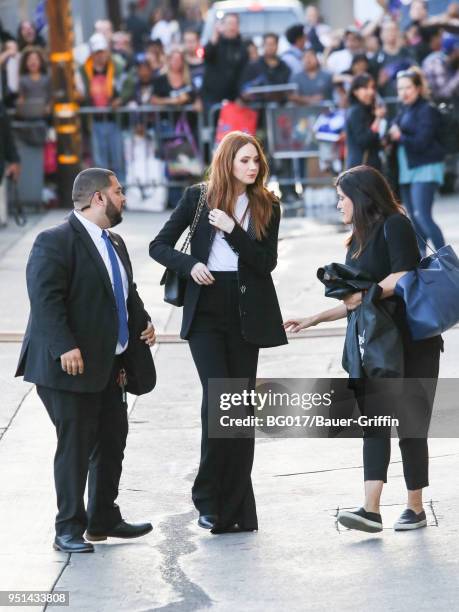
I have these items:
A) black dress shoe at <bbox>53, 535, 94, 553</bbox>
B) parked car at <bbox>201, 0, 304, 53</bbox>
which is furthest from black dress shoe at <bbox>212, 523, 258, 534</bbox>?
parked car at <bbox>201, 0, 304, 53</bbox>

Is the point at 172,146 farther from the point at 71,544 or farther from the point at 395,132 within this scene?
the point at 71,544

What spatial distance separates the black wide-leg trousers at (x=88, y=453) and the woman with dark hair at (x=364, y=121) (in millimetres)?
7704

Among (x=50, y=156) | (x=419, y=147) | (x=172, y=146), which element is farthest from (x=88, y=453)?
(x=50, y=156)

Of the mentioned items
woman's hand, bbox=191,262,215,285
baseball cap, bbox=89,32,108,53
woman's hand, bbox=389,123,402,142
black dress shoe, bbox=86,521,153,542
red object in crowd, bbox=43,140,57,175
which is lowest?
red object in crowd, bbox=43,140,57,175

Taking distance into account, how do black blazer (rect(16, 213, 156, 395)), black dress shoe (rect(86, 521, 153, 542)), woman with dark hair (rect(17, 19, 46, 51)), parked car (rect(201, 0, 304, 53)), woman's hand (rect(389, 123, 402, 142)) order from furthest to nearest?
parked car (rect(201, 0, 304, 53)), woman with dark hair (rect(17, 19, 46, 51)), woman's hand (rect(389, 123, 402, 142)), black dress shoe (rect(86, 521, 153, 542)), black blazer (rect(16, 213, 156, 395))

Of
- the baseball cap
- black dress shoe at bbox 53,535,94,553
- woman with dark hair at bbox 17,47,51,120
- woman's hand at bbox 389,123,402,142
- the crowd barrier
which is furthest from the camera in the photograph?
the baseball cap

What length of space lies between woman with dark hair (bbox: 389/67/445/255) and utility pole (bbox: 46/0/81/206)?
6.50 metres

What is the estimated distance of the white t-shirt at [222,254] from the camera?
6.55 metres

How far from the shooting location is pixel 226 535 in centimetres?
654

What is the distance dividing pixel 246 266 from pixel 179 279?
325 mm

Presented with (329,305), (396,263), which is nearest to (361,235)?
(396,263)

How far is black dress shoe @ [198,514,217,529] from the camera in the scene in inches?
260

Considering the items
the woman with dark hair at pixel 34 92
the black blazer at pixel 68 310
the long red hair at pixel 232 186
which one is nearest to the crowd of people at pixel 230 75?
the woman with dark hair at pixel 34 92

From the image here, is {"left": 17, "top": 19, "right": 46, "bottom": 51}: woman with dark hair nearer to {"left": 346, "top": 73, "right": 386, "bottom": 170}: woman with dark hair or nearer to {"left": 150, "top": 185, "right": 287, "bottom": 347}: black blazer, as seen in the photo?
{"left": 346, "top": 73, "right": 386, "bottom": 170}: woman with dark hair
